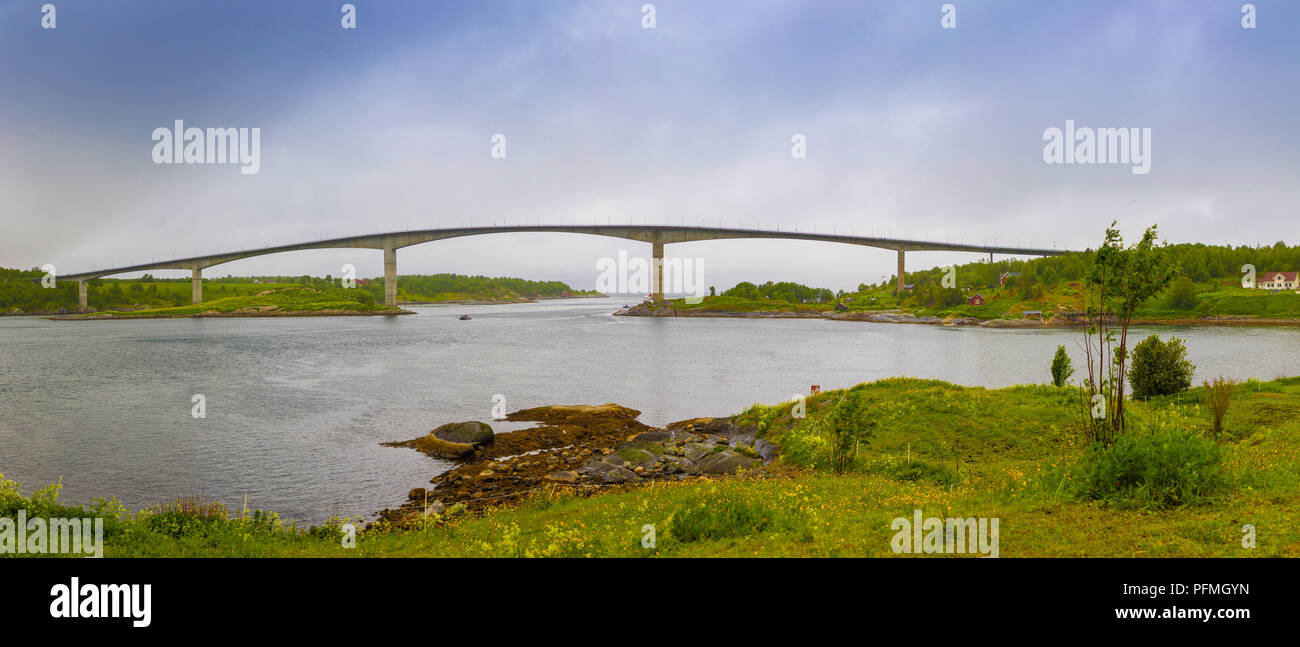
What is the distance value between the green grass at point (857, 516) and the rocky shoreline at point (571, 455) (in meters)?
1.81

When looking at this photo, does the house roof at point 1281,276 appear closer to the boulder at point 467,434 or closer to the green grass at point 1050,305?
the green grass at point 1050,305

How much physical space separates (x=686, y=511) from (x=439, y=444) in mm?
17650

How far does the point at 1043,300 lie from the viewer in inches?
4791

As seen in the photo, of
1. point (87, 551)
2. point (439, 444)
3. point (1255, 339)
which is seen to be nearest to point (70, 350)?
point (439, 444)

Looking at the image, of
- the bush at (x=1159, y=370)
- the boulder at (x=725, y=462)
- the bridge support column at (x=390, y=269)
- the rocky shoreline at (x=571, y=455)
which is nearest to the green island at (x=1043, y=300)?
the bridge support column at (x=390, y=269)

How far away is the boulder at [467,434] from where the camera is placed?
24594 mm

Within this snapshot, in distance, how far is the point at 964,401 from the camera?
21766 millimetres

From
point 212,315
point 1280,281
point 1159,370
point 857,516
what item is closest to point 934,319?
point 1280,281

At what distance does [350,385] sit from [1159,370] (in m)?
43.4

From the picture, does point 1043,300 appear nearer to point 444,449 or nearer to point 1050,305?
point 1050,305

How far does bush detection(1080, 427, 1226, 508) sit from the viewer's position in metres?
8.18

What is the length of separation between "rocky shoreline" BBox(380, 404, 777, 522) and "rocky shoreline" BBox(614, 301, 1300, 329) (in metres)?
72.5

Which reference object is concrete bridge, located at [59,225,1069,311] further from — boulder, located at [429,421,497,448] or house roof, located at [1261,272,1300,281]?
boulder, located at [429,421,497,448]
